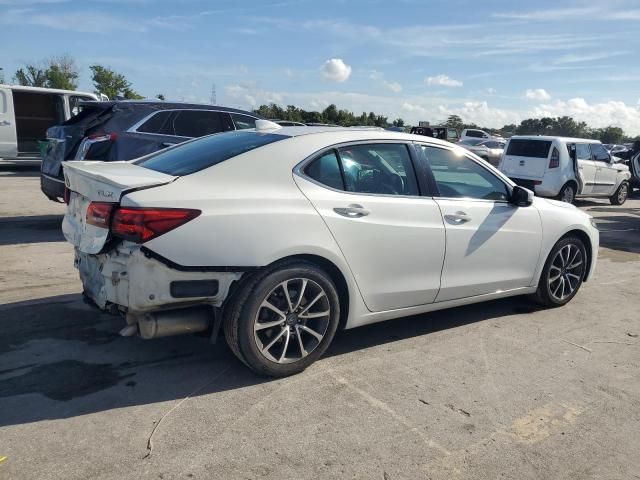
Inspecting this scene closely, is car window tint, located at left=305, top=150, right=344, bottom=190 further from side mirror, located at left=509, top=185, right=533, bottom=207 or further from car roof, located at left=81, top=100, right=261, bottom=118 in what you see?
car roof, located at left=81, top=100, right=261, bottom=118

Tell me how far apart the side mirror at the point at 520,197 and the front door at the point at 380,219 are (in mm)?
944

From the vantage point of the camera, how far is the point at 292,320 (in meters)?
3.65

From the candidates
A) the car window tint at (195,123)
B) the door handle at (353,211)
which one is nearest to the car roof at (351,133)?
the door handle at (353,211)

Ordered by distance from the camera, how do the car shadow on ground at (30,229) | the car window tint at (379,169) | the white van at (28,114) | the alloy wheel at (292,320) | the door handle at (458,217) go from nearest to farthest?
the alloy wheel at (292,320) < the car window tint at (379,169) < the door handle at (458,217) < the car shadow on ground at (30,229) < the white van at (28,114)

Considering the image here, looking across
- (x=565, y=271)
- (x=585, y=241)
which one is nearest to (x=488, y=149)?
(x=585, y=241)

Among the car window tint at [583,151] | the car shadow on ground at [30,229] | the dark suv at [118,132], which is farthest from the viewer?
the car window tint at [583,151]

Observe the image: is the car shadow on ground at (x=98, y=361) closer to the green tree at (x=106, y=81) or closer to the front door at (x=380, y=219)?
the front door at (x=380, y=219)

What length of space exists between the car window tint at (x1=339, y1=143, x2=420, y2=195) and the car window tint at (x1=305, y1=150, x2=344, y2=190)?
57 millimetres

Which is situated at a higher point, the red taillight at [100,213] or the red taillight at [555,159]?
the red taillight at [555,159]

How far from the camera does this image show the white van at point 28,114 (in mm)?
15391

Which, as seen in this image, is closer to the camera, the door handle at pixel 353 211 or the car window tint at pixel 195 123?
the door handle at pixel 353 211

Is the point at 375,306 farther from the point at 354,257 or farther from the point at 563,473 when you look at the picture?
the point at 563,473

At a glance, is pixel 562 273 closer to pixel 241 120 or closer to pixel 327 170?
pixel 327 170

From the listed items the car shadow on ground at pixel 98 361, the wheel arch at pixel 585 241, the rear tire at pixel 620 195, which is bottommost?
the car shadow on ground at pixel 98 361
